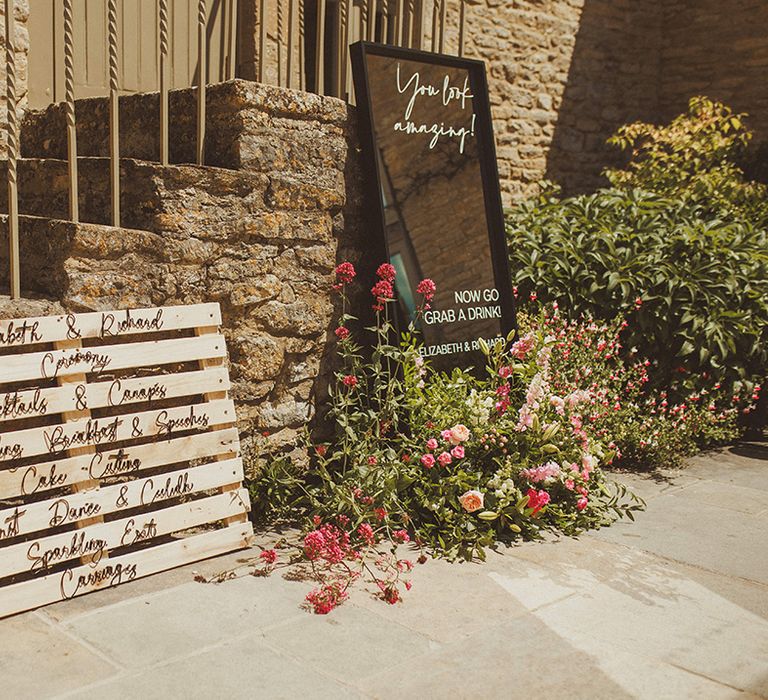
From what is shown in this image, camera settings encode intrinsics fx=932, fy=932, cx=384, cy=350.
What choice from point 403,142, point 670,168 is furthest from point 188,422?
point 670,168

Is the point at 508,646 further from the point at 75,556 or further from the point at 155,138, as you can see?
the point at 155,138

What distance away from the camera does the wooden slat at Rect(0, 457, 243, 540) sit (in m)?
3.07

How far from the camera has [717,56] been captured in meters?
10.5

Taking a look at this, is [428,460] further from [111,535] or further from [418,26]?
[418,26]

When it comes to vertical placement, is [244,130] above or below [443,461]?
above

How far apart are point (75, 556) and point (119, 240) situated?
119 centimetres

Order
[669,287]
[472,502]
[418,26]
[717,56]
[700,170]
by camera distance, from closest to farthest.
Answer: [472,502]
[418,26]
[669,287]
[700,170]
[717,56]

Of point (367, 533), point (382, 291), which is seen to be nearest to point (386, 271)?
point (382, 291)

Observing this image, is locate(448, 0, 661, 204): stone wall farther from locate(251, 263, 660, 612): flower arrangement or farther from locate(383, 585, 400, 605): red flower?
locate(383, 585, 400, 605): red flower

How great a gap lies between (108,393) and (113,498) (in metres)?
0.38

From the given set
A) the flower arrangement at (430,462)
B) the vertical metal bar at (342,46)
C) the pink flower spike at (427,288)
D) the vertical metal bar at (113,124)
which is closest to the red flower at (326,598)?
the flower arrangement at (430,462)

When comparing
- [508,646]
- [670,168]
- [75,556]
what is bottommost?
[508,646]

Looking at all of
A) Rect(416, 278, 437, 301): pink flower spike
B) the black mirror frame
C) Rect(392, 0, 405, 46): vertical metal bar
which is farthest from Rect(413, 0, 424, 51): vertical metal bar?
Rect(416, 278, 437, 301): pink flower spike

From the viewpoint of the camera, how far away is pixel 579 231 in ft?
20.3
